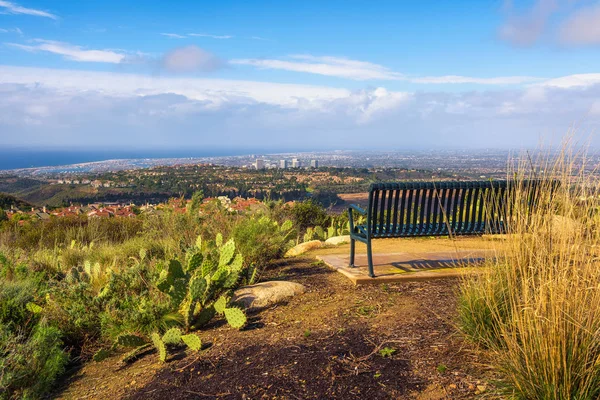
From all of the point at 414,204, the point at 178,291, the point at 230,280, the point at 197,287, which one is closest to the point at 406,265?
the point at 414,204

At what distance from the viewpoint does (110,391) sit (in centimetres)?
379

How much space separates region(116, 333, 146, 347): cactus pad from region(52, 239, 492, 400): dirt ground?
0.19 metres

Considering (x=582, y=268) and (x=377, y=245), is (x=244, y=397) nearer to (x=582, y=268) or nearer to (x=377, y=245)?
(x=582, y=268)

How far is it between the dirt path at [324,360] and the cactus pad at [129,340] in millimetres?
204

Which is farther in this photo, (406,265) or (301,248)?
(301,248)

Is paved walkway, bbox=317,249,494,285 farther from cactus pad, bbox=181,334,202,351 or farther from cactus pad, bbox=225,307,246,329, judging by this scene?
cactus pad, bbox=181,334,202,351

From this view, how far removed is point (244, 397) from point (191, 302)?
1630 mm

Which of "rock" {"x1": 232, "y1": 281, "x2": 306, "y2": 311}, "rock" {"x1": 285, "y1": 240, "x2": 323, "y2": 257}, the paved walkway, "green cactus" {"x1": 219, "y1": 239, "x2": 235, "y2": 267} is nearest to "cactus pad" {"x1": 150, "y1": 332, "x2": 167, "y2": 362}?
"rock" {"x1": 232, "y1": 281, "x2": 306, "y2": 311}

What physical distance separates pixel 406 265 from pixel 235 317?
8.24 feet

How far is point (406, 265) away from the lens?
605 cm

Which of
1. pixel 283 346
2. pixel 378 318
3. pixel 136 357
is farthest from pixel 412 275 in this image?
pixel 136 357

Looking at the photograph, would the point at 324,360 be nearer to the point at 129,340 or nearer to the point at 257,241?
the point at 129,340

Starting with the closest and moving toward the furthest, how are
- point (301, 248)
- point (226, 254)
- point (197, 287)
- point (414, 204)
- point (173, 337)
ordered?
point (173, 337) → point (197, 287) → point (226, 254) → point (414, 204) → point (301, 248)

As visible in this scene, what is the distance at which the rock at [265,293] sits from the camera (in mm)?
4983
